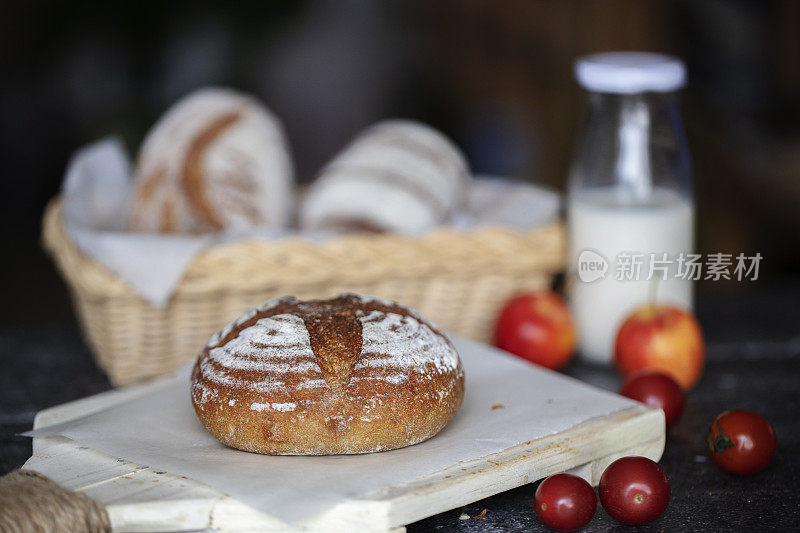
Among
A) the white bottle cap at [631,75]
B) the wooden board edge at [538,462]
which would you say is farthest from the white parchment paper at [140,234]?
the wooden board edge at [538,462]

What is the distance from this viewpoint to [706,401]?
1.40 m

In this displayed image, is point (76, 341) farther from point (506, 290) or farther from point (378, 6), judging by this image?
point (378, 6)

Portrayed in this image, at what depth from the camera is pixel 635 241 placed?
1.49 metres

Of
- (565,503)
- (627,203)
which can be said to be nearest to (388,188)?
(627,203)

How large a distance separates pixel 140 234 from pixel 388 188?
1.46 feet

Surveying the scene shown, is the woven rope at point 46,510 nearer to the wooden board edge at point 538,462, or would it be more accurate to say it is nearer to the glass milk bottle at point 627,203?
the wooden board edge at point 538,462

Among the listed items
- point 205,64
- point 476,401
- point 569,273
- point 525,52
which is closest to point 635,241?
point 569,273

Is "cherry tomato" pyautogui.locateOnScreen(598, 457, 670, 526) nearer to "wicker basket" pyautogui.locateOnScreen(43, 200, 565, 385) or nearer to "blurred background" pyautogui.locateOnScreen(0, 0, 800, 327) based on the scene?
"wicker basket" pyautogui.locateOnScreen(43, 200, 565, 385)

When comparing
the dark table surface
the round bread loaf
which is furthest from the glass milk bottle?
the round bread loaf

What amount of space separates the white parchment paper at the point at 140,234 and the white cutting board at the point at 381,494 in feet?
1.16

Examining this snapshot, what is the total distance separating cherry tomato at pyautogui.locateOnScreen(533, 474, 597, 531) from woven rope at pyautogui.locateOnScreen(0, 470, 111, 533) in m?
0.45

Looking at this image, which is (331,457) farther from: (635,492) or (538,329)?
(538,329)

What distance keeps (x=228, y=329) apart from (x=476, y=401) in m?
0.33

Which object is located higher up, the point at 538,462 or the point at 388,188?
the point at 388,188
